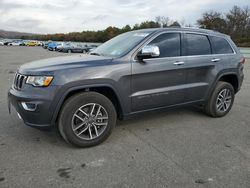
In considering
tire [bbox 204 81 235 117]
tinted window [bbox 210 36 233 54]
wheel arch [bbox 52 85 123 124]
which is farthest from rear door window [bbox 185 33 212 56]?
wheel arch [bbox 52 85 123 124]

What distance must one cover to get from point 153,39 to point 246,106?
11.3ft

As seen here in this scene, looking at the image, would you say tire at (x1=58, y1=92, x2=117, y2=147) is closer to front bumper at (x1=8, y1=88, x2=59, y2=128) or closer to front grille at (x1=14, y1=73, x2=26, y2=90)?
front bumper at (x1=8, y1=88, x2=59, y2=128)

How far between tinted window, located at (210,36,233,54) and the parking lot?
58.9 inches

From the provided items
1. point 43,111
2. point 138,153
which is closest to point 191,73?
point 138,153

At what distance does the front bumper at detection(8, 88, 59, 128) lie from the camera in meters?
3.11

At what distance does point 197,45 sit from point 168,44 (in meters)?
0.74

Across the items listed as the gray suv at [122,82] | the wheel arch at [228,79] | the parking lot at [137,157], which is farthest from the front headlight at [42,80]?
the wheel arch at [228,79]

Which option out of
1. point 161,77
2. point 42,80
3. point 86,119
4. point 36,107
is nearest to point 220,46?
point 161,77

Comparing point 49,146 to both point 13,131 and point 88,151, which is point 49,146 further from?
point 13,131

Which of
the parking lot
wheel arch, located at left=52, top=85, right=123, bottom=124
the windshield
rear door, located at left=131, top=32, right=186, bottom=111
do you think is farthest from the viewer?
the windshield

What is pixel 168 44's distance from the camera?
4.13 m

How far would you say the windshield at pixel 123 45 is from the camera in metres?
3.86

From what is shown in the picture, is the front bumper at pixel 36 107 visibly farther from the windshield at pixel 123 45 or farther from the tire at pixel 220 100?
the tire at pixel 220 100

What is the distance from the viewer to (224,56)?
4848mm
